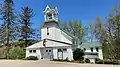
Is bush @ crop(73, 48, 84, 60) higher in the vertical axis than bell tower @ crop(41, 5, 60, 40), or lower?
lower

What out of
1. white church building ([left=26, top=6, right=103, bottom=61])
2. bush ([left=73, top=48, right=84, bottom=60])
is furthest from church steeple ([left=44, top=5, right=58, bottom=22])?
bush ([left=73, top=48, right=84, bottom=60])

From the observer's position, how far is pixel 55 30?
3303 centimetres

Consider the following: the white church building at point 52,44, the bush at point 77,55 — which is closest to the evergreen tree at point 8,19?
the white church building at point 52,44

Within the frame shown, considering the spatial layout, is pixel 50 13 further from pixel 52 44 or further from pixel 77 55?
pixel 77 55

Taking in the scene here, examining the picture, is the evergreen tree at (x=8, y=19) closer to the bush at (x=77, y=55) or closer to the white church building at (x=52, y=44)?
the white church building at (x=52, y=44)

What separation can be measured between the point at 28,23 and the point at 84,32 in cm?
1671

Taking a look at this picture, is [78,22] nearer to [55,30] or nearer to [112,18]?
[55,30]

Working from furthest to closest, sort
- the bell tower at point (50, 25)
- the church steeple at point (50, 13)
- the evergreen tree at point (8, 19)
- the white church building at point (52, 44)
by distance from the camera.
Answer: the evergreen tree at point (8, 19) → the church steeple at point (50, 13) → the bell tower at point (50, 25) → the white church building at point (52, 44)

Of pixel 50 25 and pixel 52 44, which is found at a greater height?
pixel 50 25

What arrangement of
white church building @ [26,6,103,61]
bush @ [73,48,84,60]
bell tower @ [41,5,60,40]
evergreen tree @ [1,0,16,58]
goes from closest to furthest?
bush @ [73,48,84,60] → white church building @ [26,6,103,61] → bell tower @ [41,5,60,40] → evergreen tree @ [1,0,16,58]

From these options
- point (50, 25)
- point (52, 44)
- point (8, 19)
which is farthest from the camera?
point (8, 19)

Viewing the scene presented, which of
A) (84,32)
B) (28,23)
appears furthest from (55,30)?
(84,32)

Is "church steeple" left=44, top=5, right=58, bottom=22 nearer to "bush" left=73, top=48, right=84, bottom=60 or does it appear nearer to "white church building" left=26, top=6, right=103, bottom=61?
"white church building" left=26, top=6, right=103, bottom=61

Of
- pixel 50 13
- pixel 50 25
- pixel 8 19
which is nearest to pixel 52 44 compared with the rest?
pixel 50 25
